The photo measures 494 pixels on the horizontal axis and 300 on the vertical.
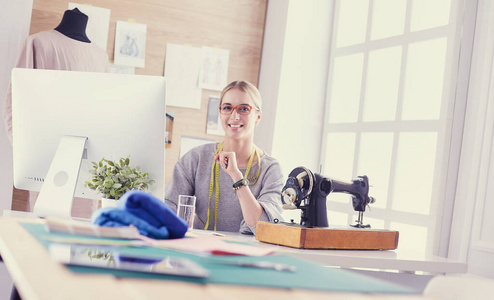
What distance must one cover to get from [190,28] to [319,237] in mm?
2148

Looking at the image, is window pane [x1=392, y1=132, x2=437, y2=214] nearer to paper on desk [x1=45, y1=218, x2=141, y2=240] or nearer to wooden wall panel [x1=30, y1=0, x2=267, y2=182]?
wooden wall panel [x1=30, y1=0, x2=267, y2=182]

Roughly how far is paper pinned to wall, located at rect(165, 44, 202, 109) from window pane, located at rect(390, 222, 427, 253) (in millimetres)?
1466

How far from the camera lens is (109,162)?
1636mm

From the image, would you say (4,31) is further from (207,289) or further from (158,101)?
(207,289)

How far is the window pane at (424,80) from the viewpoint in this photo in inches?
105

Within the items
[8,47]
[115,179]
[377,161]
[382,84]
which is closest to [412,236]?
[377,161]

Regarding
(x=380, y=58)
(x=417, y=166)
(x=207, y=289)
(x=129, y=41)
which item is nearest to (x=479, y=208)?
(x=417, y=166)

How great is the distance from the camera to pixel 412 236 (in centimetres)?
271

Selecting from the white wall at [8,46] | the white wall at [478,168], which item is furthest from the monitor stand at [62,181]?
the white wall at [478,168]

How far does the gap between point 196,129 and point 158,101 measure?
1.90 meters

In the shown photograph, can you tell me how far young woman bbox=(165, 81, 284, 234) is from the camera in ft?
7.60

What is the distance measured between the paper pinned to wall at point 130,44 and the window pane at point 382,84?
1.36 metres

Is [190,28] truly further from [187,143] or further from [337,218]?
[337,218]

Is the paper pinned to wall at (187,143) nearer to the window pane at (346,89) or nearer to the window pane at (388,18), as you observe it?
the window pane at (346,89)
